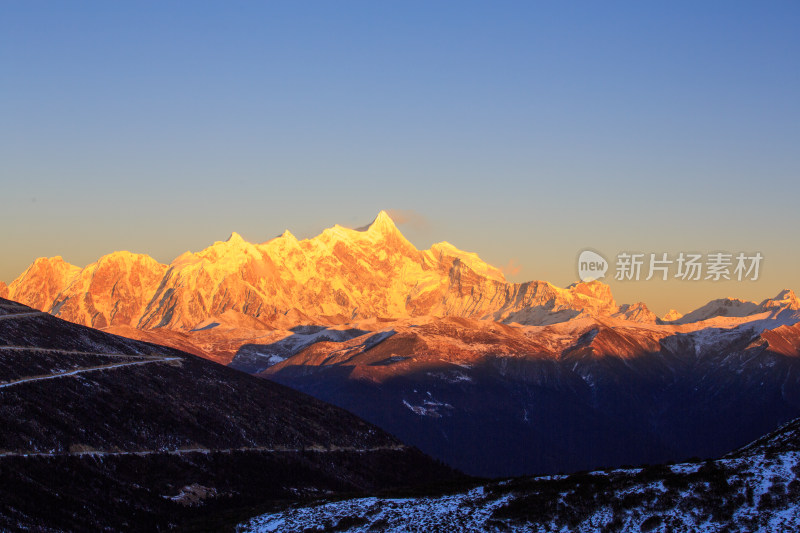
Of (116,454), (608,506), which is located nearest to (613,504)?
(608,506)

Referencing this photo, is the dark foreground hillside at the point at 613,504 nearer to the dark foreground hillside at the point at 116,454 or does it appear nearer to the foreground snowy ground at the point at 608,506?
the foreground snowy ground at the point at 608,506

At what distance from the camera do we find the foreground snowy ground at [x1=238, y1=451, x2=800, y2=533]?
84875 millimetres

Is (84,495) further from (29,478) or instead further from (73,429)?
(73,429)

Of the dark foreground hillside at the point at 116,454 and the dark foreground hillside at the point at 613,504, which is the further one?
the dark foreground hillside at the point at 116,454

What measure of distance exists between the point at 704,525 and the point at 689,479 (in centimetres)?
716

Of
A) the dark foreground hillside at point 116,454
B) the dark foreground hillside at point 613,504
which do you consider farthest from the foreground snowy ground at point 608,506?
the dark foreground hillside at point 116,454

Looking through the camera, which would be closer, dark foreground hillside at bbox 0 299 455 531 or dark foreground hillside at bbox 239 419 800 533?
dark foreground hillside at bbox 239 419 800 533

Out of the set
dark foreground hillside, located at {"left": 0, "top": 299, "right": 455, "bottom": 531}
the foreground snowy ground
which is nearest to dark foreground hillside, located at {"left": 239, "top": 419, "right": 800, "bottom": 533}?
the foreground snowy ground

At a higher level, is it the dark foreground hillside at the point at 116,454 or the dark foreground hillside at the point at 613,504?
the dark foreground hillside at the point at 613,504

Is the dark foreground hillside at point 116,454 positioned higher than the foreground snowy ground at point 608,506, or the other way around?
the foreground snowy ground at point 608,506

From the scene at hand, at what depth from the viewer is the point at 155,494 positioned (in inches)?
5556

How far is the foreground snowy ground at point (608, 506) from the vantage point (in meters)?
84.9

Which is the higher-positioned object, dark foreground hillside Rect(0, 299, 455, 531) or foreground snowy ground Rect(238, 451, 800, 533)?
foreground snowy ground Rect(238, 451, 800, 533)

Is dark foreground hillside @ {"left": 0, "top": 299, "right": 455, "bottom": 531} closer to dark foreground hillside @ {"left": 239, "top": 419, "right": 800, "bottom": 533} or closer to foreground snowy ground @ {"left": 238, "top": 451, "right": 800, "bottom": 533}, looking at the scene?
foreground snowy ground @ {"left": 238, "top": 451, "right": 800, "bottom": 533}
